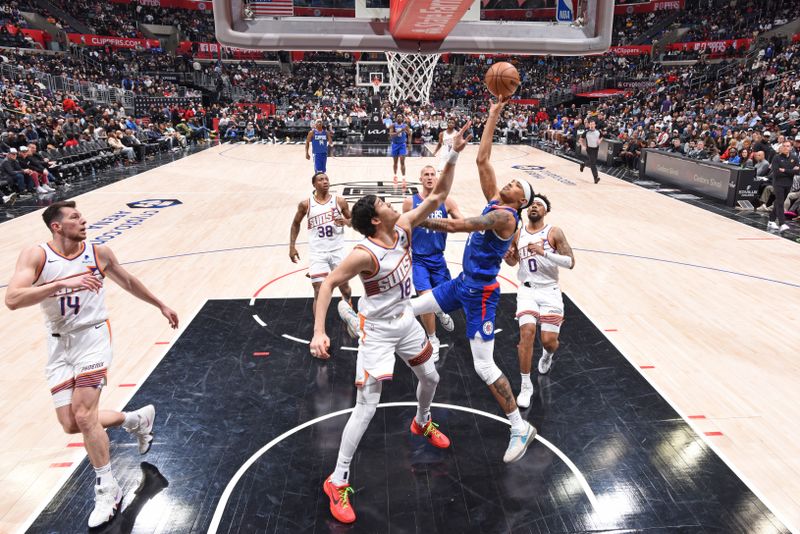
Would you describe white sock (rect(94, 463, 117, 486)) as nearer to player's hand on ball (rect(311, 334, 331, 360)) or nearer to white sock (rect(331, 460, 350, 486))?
white sock (rect(331, 460, 350, 486))

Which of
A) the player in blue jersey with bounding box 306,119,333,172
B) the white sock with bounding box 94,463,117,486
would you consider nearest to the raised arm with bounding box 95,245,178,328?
the white sock with bounding box 94,463,117,486

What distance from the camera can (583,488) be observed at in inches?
152

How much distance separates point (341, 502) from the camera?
11.7 ft

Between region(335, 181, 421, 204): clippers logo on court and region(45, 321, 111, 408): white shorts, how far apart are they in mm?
9920

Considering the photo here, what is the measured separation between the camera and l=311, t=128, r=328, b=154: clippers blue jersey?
1412cm

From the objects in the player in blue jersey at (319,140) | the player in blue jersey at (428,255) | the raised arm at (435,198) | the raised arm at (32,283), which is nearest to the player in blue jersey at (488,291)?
the raised arm at (435,198)

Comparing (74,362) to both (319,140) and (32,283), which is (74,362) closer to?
(32,283)

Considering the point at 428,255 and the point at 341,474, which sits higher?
the point at 428,255

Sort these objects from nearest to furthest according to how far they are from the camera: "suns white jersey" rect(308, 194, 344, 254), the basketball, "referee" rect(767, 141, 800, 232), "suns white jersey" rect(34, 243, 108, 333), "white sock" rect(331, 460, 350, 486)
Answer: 1. "suns white jersey" rect(34, 243, 108, 333)
2. "white sock" rect(331, 460, 350, 486)
3. the basketball
4. "suns white jersey" rect(308, 194, 344, 254)
5. "referee" rect(767, 141, 800, 232)

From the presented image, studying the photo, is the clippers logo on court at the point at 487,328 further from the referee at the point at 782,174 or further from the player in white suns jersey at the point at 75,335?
the referee at the point at 782,174

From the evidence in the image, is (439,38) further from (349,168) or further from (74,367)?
(349,168)

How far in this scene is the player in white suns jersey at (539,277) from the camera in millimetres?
4953

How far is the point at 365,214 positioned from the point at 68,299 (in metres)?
1.91

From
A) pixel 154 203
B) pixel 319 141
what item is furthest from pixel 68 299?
pixel 319 141
